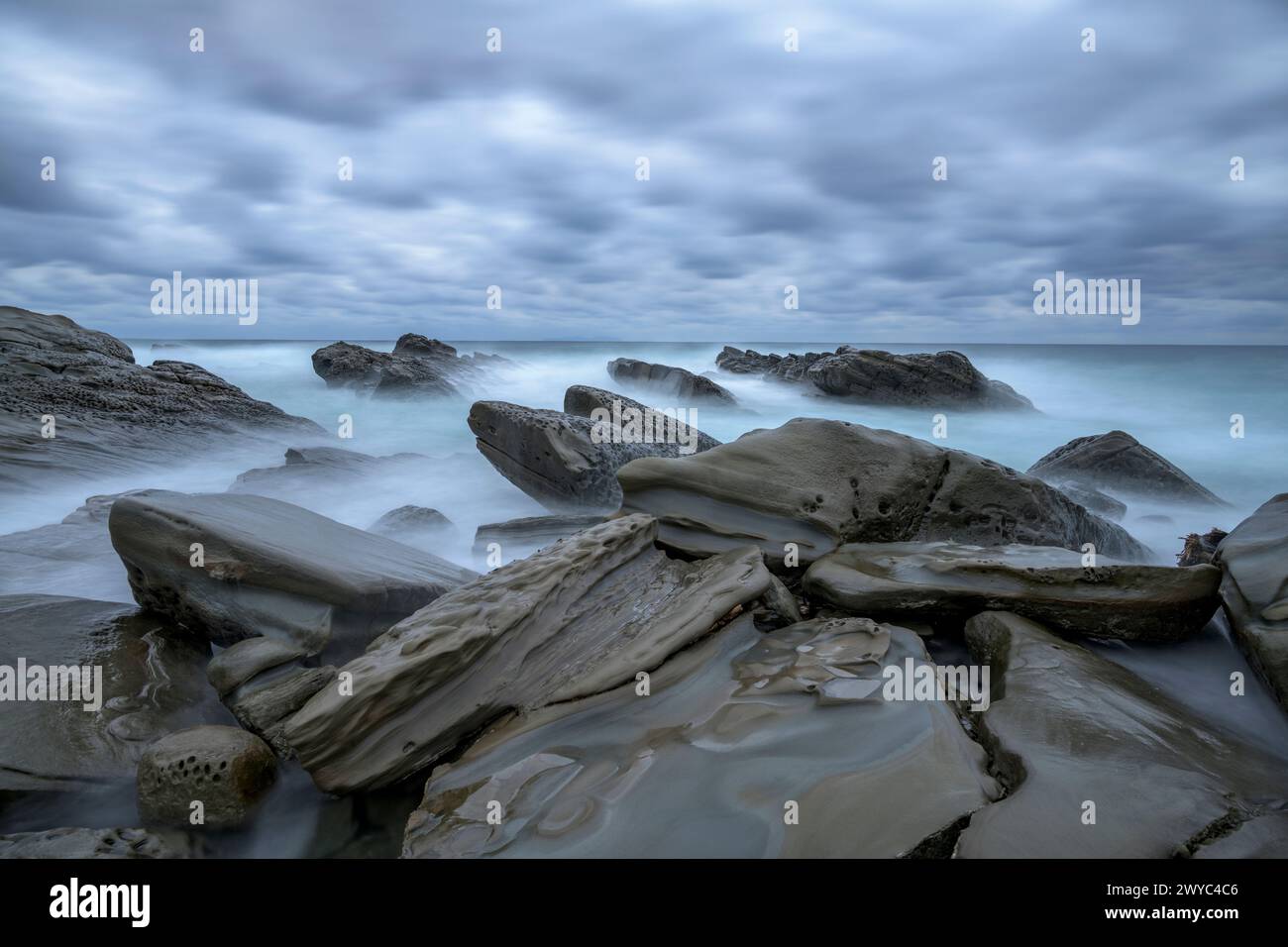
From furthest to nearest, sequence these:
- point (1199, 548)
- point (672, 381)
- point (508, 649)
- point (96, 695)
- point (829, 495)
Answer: point (672, 381) → point (1199, 548) → point (829, 495) → point (96, 695) → point (508, 649)

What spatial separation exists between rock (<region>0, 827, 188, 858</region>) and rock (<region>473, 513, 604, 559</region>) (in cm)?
360

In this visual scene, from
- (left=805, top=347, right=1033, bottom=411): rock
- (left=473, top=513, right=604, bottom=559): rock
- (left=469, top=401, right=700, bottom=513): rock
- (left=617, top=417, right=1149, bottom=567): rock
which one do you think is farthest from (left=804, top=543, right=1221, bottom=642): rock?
(left=805, top=347, right=1033, bottom=411): rock

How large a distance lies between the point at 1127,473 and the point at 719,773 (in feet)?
26.1

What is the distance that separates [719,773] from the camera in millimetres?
2414

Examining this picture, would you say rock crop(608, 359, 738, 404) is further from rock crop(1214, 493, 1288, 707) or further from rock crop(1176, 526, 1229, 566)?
rock crop(1214, 493, 1288, 707)

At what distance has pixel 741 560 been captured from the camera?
3.64m

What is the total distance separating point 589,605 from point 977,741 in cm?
176

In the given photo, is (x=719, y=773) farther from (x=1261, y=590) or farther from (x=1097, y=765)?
(x=1261, y=590)

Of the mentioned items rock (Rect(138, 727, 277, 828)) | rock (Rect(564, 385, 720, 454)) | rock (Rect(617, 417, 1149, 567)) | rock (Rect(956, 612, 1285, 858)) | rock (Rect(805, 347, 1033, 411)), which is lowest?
rock (Rect(138, 727, 277, 828))

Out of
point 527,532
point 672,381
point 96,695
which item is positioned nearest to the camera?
point 96,695

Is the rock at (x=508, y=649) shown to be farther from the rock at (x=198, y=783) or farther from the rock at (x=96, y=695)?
the rock at (x=96, y=695)

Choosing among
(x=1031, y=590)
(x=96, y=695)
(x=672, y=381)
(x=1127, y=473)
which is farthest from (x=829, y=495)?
(x=672, y=381)

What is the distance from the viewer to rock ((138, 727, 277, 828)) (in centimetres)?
268
